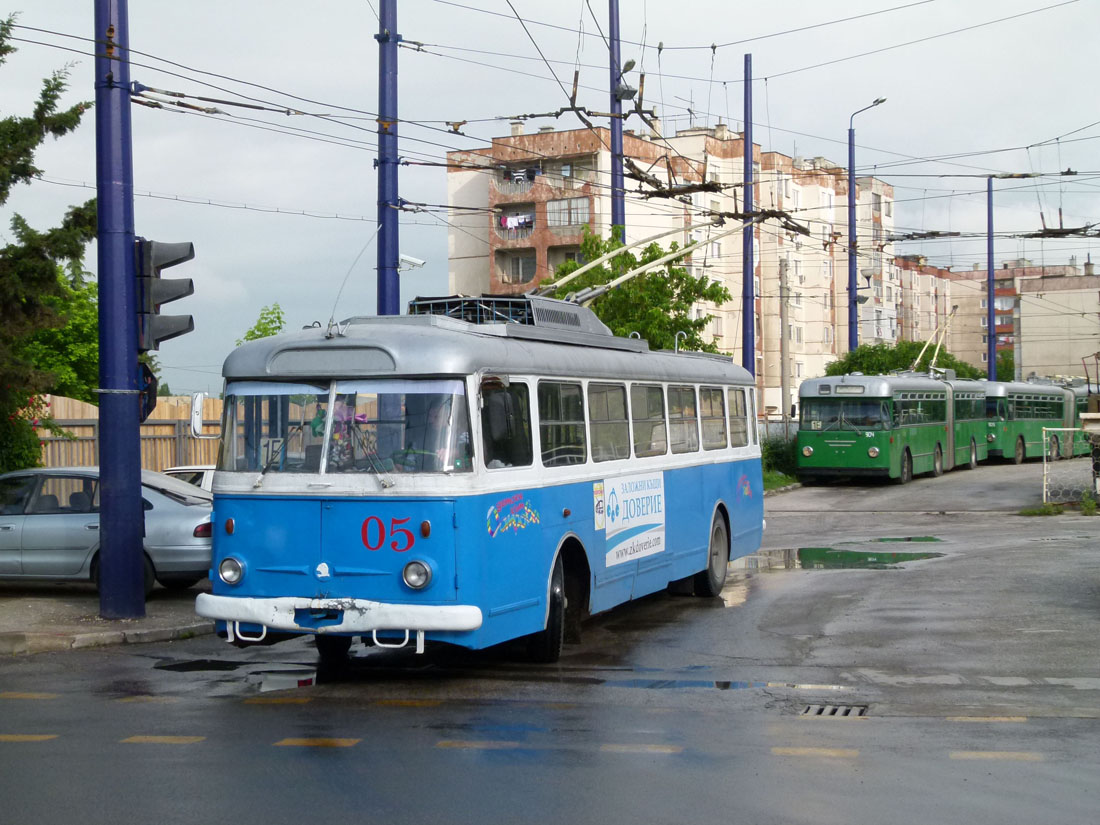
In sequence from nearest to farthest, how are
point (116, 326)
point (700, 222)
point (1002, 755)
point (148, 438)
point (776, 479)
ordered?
1. point (1002, 755)
2. point (116, 326)
3. point (148, 438)
4. point (776, 479)
5. point (700, 222)

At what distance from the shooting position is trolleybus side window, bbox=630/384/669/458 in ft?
45.0

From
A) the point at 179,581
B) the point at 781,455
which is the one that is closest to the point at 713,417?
the point at 179,581

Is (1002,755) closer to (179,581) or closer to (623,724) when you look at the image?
(623,724)

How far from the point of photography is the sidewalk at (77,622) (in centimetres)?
1238

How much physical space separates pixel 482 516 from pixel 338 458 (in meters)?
1.13

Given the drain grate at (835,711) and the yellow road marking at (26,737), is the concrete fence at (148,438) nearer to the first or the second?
the yellow road marking at (26,737)

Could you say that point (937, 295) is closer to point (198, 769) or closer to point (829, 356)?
point (829, 356)

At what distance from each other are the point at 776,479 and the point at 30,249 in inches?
1040

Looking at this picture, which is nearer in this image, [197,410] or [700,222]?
[197,410]

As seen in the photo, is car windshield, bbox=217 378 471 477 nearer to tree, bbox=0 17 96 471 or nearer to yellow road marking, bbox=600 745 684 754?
yellow road marking, bbox=600 745 684 754

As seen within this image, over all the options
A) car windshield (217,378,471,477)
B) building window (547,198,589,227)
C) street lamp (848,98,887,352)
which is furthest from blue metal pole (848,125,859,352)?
car windshield (217,378,471,477)

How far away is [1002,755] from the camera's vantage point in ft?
25.6

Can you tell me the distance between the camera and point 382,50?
1881 centimetres

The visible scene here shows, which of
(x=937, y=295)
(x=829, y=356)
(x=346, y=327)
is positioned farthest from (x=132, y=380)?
(x=937, y=295)
